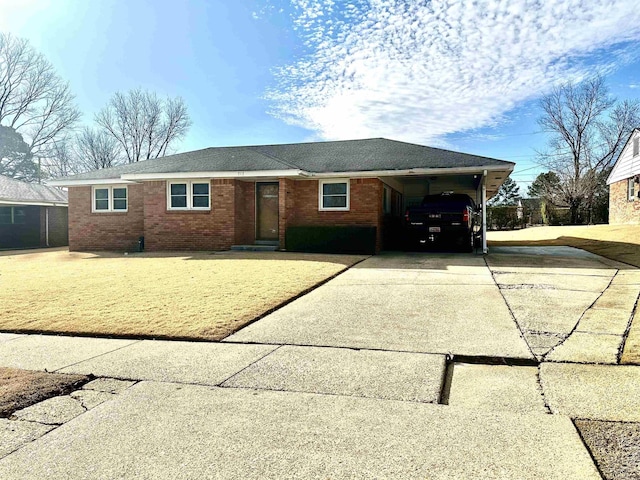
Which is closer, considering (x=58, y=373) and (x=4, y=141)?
(x=58, y=373)

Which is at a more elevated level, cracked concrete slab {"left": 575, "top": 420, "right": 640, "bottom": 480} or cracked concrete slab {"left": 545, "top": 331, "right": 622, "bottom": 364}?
cracked concrete slab {"left": 545, "top": 331, "right": 622, "bottom": 364}

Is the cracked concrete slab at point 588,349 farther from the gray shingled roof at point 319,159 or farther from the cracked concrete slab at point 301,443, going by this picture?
the gray shingled roof at point 319,159

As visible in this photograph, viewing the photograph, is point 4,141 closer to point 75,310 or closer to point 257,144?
point 257,144

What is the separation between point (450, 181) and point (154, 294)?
14986 millimetres

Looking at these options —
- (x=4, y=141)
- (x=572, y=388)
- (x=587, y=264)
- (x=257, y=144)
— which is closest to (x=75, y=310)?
(x=572, y=388)

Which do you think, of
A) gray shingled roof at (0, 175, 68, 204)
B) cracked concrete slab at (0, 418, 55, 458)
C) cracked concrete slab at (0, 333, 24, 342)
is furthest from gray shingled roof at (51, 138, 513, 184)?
cracked concrete slab at (0, 418, 55, 458)

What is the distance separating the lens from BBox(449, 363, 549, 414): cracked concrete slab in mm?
3300

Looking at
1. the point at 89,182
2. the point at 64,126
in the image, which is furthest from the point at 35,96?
the point at 89,182

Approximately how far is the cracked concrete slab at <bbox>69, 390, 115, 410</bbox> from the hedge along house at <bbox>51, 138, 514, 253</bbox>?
11.5m

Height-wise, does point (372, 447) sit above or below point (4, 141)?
below

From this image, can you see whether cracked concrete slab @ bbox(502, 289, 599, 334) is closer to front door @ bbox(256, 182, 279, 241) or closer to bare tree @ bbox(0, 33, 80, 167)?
front door @ bbox(256, 182, 279, 241)

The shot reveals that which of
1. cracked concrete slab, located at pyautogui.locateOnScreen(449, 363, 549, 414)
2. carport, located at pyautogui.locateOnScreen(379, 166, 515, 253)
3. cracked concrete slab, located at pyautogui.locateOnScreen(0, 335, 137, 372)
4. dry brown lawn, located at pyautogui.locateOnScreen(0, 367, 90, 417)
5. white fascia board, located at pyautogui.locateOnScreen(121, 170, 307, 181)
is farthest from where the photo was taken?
white fascia board, located at pyautogui.locateOnScreen(121, 170, 307, 181)

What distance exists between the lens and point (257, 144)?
71.5 ft

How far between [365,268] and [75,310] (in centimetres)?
662
